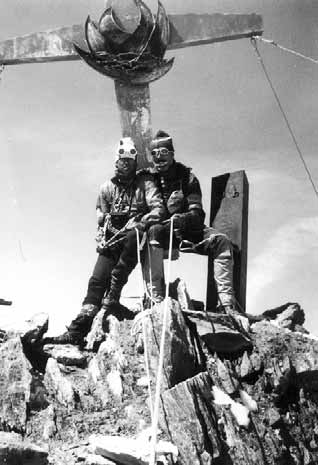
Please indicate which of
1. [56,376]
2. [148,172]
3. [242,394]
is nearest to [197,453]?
[242,394]

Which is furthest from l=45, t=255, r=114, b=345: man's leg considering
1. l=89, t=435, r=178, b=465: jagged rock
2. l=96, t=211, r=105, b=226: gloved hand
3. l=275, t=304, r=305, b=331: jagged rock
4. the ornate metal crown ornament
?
the ornate metal crown ornament

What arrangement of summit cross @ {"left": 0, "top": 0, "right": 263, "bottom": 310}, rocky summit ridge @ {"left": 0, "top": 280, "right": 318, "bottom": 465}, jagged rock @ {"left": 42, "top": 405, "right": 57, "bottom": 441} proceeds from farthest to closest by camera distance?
summit cross @ {"left": 0, "top": 0, "right": 263, "bottom": 310}
jagged rock @ {"left": 42, "top": 405, "right": 57, "bottom": 441}
rocky summit ridge @ {"left": 0, "top": 280, "right": 318, "bottom": 465}

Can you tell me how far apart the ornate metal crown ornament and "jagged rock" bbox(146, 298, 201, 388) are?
→ 5018mm

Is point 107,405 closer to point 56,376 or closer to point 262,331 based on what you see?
point 56,376

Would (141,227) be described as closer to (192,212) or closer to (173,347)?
(192,212)

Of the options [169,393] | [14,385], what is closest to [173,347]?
[169,393]

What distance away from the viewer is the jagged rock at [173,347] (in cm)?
687

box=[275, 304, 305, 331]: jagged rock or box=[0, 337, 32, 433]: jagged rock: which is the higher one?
box=[275, 304, 305, 331]: jagged rock

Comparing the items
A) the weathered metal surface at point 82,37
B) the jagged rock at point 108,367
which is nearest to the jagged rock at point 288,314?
the jagged rock at point 108,367

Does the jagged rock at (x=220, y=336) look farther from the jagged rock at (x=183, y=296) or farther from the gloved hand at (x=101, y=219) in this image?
the gloved hand at (x=101, y=219)

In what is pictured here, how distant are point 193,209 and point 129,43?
11.7ft

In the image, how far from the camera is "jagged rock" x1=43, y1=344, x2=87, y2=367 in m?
8.23

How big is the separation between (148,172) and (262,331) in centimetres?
332

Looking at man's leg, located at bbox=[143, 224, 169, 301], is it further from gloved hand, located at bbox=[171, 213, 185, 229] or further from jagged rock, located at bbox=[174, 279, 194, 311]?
jagged rock, located at bbox=[174, 279, 194, 311]
